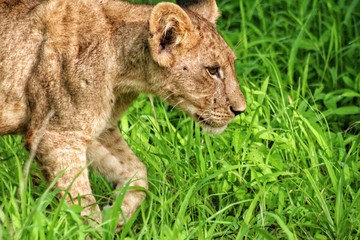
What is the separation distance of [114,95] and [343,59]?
2805mm

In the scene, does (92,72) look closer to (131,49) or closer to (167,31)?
(131,49)

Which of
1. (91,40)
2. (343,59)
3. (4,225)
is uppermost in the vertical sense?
(91,40)

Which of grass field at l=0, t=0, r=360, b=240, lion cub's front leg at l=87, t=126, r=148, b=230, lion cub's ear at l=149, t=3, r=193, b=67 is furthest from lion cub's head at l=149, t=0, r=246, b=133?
lion cub's front leg at l=87, t=126, r=148, b=230

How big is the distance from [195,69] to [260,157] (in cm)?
84

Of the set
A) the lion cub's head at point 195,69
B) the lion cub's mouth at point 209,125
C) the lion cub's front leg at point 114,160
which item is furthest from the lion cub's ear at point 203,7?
the lion cub's front leg at point 114,160

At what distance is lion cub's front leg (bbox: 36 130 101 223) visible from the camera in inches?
275

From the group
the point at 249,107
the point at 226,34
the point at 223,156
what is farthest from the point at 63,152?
the point at 226,34

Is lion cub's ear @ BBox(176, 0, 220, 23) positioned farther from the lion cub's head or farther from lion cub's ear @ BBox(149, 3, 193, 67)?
lion cub's ear @ BBox(149, 3, 193, 67)

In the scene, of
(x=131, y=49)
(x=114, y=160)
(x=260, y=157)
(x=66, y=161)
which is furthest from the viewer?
(x=260, y=157)

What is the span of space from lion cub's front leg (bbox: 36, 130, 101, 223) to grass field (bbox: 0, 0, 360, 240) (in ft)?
0.38

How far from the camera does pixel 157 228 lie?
691 cm

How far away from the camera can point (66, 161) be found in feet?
23.0

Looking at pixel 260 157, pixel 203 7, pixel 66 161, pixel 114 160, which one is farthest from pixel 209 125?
pixel 66 161

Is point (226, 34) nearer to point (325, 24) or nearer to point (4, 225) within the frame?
point (325, 24)
